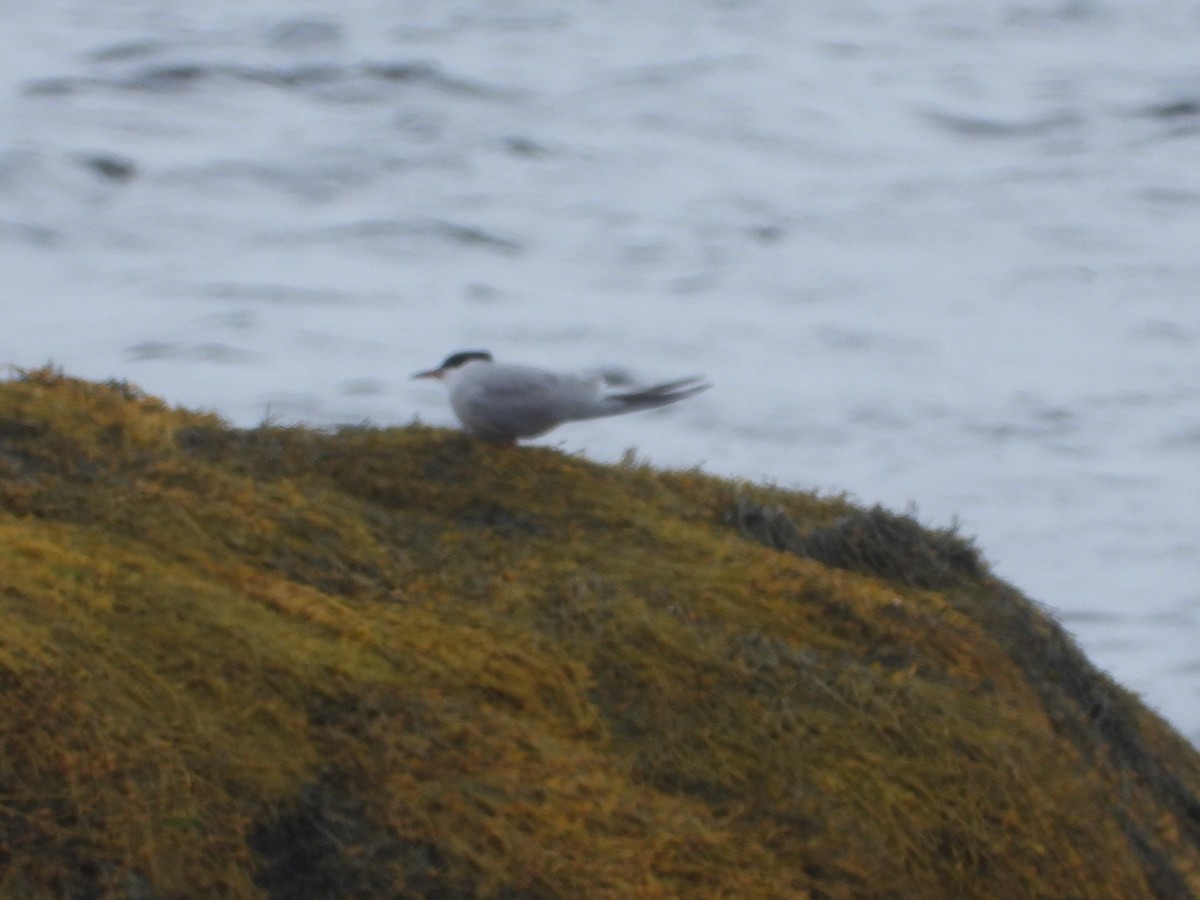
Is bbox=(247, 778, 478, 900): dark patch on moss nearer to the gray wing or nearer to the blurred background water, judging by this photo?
the gray wing

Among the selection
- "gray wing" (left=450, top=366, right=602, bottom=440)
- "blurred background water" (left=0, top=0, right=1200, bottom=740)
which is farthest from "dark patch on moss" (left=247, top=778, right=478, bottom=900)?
"blurred background water" (left=0, top=0, right=1200, bottom=740)

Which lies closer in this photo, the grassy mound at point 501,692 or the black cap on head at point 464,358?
the grassy mound at point 501,692

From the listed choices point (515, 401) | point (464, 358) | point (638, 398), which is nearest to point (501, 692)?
point (515, 401)

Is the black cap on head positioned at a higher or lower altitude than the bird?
higher

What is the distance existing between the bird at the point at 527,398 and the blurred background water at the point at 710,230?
3008mm

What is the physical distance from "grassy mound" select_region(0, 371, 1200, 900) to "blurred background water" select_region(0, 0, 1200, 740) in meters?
3.12

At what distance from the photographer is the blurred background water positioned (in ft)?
29.8

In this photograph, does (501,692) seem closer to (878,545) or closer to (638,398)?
(878,545)

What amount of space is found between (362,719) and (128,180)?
32.5 ft

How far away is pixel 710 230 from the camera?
12984mm

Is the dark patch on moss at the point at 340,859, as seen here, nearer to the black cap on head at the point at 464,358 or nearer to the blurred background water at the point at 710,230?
the black cap on head at the point at 464,358

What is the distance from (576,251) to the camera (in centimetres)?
1231

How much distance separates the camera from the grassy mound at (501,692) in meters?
2.67

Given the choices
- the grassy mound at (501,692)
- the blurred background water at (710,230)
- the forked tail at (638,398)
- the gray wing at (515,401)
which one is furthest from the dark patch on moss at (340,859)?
the blurred background water at (710,230)
